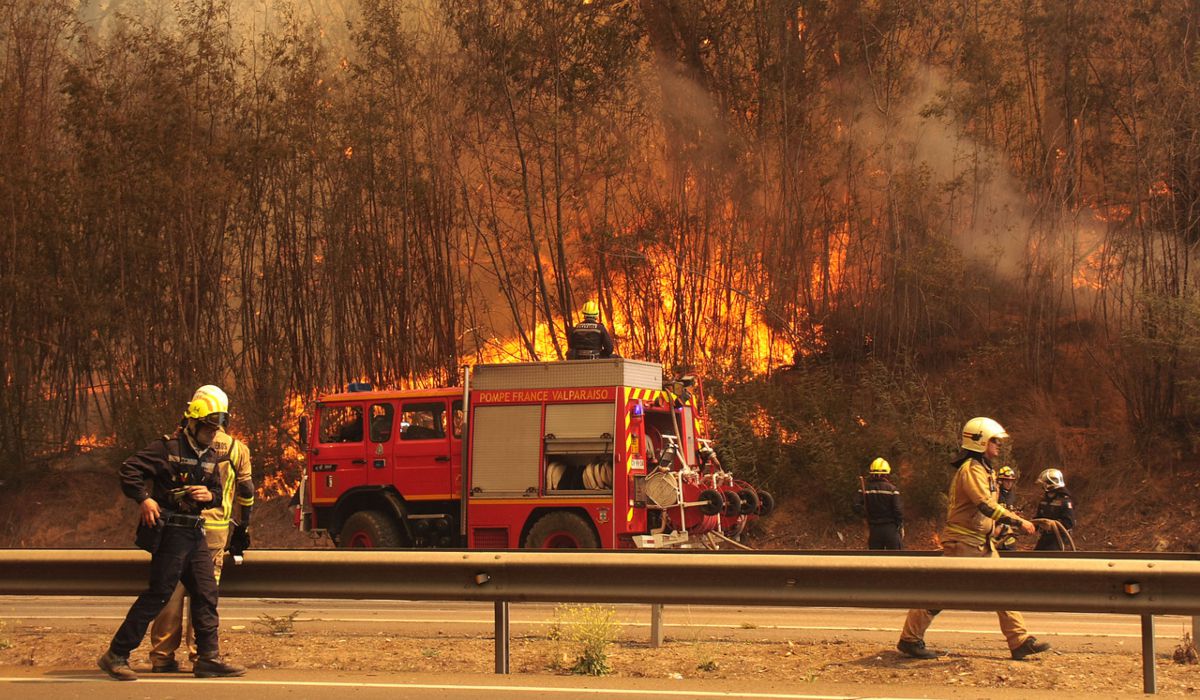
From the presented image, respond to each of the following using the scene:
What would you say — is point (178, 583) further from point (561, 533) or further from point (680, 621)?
point (561, 533)

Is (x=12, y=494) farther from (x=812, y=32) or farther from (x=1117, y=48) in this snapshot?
(x=1117, y=48)

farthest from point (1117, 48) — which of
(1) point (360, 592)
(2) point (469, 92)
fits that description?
(1) point (360, 592)

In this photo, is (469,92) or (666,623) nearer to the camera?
(666,623)

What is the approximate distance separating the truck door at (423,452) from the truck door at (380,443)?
10cm

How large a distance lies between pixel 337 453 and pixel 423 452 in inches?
48.5

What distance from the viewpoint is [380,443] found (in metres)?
14.5

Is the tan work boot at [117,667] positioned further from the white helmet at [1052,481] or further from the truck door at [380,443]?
Answer: the white helmet at [1052,481]

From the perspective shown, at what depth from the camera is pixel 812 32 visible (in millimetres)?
22797

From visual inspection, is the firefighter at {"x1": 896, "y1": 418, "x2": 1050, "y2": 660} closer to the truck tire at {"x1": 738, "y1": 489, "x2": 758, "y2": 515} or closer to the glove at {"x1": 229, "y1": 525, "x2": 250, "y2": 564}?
the glove at {"x1": 229, "y1": 525, "x2": 250, "y2": 564}

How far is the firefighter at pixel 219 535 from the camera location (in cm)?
721

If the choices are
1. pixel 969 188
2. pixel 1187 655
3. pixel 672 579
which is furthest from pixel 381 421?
pixel 969 188

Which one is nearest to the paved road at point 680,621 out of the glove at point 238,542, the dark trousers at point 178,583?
the glove at point 238,542

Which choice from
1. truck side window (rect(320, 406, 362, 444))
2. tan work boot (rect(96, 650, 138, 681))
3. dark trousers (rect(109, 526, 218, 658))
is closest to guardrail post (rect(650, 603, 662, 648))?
dark trousers (rect(109, 526, 218, 658))

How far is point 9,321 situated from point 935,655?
22.6 metres
